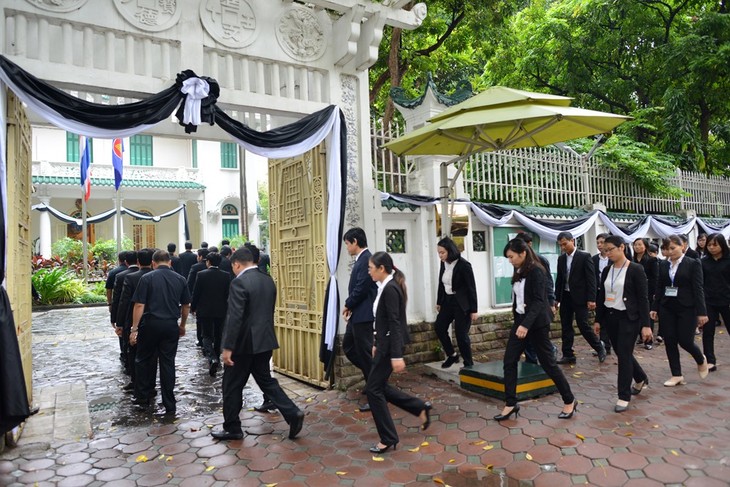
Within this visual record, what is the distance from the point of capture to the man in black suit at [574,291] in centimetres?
692

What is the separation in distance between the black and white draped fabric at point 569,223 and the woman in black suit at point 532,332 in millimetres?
2533

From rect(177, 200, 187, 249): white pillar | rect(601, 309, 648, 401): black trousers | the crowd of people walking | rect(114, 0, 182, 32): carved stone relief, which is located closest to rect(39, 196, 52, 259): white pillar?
rect(177, 200, 187, 249): white pillar

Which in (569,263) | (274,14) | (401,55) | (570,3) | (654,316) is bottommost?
(654,316)

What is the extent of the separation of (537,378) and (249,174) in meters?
23.2

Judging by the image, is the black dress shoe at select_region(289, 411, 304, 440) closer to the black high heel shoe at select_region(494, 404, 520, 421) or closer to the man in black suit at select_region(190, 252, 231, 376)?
the black high heel shoe at select_region(494, 404, 520, 421)

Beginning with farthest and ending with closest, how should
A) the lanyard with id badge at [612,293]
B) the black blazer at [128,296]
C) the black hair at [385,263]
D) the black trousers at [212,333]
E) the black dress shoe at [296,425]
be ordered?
the black trousers at [212,333]
the black blazer at [128,296]
the lanyard with id badge at [612,293]
the black dress shoe at [296,425]
the black hair at [385,263]

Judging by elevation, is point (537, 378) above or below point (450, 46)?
below

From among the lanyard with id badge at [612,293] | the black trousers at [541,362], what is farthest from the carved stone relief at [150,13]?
the lanyard with id badge at [612,293]

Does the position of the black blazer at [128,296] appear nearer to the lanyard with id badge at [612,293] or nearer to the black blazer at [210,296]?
the black blazer at [210,296]

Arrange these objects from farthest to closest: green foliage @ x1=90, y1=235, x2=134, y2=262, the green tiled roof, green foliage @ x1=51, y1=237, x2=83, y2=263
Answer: the green tiled roof
green foliage @ x1=90, y1=235, x2=134, y2=262
green foliage @ x1=51, y1=237, x2=83, y2=263

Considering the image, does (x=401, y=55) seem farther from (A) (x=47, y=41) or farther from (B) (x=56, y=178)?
→ (B) (x=56, y=178)

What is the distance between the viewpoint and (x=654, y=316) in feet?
19.9

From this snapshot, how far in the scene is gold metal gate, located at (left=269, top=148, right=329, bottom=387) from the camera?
6.38m

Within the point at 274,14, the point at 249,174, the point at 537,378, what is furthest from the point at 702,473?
the point at 249,174
